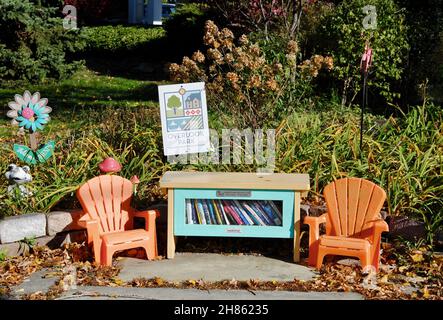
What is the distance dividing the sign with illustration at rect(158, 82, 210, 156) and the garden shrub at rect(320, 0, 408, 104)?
4240 mm

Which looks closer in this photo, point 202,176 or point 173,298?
point 173,298

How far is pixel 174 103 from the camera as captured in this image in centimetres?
666

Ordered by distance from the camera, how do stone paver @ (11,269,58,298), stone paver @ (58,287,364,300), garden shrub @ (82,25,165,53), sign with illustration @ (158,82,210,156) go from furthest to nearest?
garden shrub @ (82,25,165,53)
sign with illustration @ (158,82,210,156)
stone paver @ (11,269,58,298)
stone paver @ (58,287,364,300)

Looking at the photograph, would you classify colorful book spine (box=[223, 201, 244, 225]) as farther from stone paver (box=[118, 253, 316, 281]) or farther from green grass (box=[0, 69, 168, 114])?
green grass (box=[0, 69, 168, 114])

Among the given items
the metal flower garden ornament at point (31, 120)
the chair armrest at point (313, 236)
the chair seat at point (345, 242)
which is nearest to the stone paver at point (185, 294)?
the chair seat at point (345, 242)

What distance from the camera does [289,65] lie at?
766 cm

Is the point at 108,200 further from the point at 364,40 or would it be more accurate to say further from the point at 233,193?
the point at 364,40

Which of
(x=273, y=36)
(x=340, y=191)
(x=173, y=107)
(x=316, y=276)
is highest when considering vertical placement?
(x=273, y=36)

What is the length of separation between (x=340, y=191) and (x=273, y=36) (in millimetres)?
4743

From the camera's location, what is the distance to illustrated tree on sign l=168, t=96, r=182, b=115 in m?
6.65

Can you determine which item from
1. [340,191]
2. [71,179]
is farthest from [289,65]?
[71,179]

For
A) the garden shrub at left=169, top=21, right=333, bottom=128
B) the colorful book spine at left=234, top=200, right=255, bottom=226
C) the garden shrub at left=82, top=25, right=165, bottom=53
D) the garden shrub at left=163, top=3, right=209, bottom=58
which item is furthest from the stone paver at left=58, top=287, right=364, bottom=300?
the garden shrub at left=82, top=25, right=165, bottom=53

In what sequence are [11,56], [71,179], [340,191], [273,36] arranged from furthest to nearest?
[11,56] → [273,36] → [71,179] → [340,191]

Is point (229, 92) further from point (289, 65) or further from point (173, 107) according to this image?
point (173, 107)
